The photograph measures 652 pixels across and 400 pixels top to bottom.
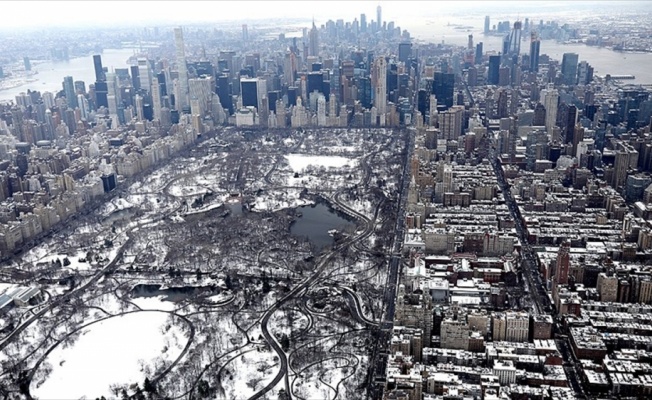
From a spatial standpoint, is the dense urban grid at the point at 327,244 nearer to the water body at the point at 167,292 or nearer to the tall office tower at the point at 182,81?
the water body at the point at 167,292

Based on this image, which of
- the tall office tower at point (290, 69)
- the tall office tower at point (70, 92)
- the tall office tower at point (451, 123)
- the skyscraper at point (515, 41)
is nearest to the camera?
the tall office tower at point (451, 123)

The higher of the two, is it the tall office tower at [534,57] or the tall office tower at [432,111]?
the tall office tower at [534,57]

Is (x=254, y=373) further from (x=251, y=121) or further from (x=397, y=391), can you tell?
(x=251, y=121)

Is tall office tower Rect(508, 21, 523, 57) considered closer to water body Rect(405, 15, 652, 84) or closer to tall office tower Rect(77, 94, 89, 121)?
water body Rect(405, 15, 652, 84)

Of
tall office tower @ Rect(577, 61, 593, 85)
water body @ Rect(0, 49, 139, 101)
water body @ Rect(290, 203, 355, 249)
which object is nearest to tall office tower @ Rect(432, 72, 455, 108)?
tall office tower @ Rect(577, 61, 593, 85)

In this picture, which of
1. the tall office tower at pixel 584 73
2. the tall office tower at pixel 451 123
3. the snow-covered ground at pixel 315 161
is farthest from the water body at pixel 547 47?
the snow-covered ground at pixel 315 161

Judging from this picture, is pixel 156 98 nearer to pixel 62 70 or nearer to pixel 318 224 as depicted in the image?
pixel 318 224

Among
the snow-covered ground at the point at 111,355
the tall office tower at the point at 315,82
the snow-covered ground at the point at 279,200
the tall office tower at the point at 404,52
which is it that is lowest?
the snow-covered ground at the point at 111,355

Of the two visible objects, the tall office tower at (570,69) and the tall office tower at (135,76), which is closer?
the tall office tower at (570,69)
